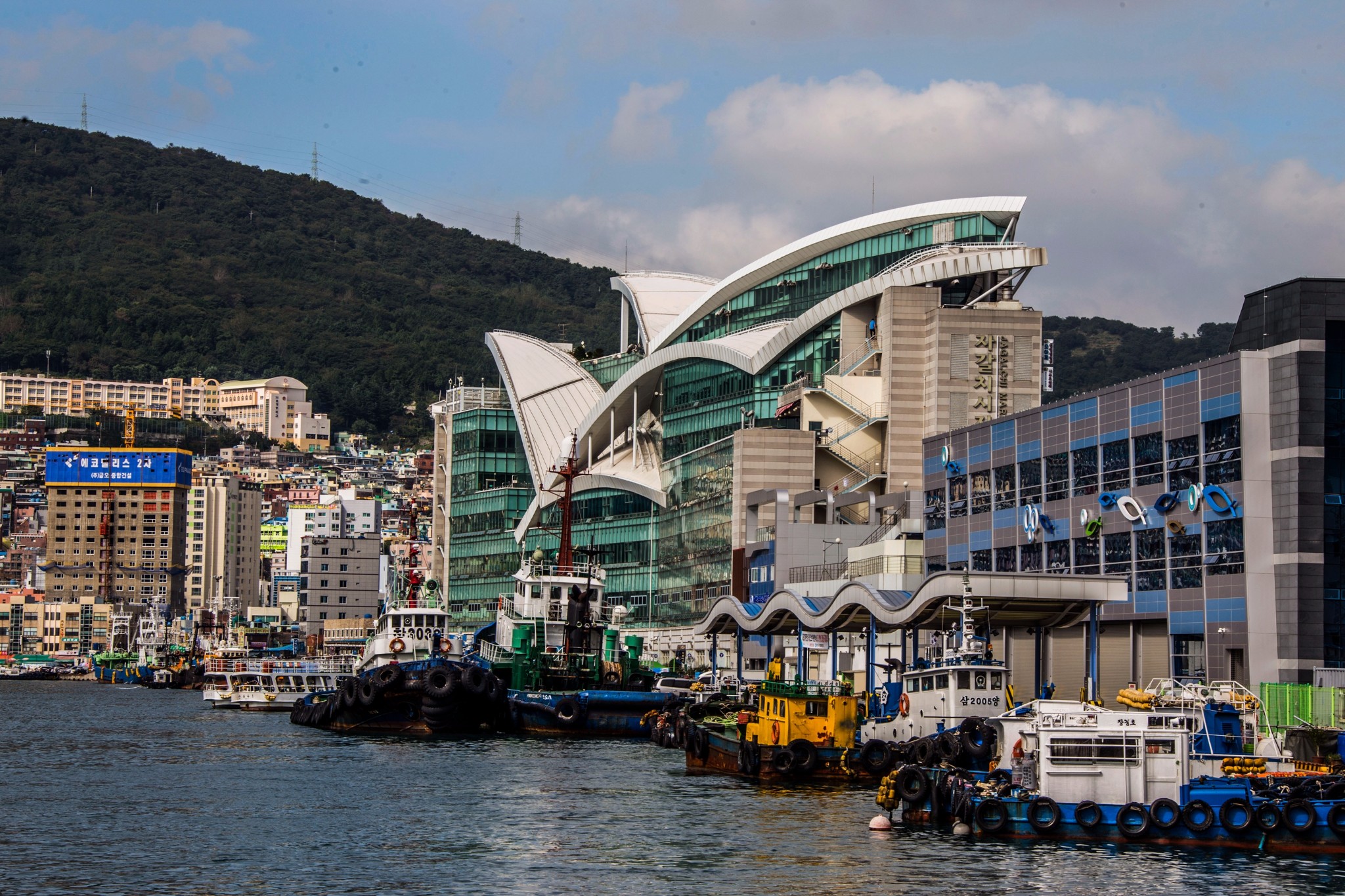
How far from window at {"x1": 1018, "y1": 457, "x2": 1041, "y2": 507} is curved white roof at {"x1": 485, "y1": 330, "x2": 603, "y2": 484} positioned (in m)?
90.9

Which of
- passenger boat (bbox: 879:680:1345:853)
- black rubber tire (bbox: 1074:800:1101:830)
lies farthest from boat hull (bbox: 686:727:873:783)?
black rubber tire (bbox: 1074:800:1101:830)

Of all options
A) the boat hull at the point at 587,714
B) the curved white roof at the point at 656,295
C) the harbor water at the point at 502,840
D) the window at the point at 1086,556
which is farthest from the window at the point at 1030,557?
the curved white roof at the point at 656,295

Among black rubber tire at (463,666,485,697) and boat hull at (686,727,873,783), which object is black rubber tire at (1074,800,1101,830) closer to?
boat hull at (686,727,873,783)

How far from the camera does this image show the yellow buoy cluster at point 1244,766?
46.0m

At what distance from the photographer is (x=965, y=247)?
13000cm

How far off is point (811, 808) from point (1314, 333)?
32.6m

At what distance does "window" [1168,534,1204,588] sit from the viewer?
75562 mm

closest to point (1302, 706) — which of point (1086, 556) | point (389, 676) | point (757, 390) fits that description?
point (1086, 556)

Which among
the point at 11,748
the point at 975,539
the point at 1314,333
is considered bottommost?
the point at 11,748

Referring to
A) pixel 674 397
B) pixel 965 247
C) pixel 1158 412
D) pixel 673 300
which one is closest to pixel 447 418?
pixel 673 300

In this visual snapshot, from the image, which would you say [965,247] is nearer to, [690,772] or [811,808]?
[690,772]

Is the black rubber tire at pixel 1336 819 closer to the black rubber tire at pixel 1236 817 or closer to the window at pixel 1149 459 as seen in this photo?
the black rubber tire at pixel 1236 817

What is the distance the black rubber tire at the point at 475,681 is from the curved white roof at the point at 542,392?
89480 mm

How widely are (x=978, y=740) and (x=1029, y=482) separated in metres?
37.9
